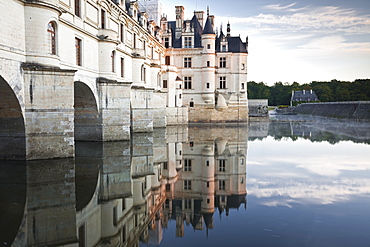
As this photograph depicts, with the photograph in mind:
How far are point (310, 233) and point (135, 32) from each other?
2355 centimetres

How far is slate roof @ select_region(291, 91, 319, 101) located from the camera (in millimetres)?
97312

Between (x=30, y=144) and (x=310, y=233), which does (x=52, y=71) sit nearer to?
(x=30, y=144)

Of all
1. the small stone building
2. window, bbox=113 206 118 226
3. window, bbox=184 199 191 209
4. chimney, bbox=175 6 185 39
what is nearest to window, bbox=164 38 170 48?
chimney, bbox=175 6 185 39

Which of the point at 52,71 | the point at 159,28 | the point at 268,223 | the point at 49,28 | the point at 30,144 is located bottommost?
the point at 268,223

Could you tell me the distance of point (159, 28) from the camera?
3825 centimetres

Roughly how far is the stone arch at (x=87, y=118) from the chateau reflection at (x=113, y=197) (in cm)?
343

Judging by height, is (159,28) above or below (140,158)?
above

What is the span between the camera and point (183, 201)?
861 centimetres

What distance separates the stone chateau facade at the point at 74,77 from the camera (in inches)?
460

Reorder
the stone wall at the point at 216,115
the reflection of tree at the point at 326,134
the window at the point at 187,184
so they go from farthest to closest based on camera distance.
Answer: the stone wall at the point at 216,115 < the reflection of tree at the point at 326,134 < the window at the point at 187,184

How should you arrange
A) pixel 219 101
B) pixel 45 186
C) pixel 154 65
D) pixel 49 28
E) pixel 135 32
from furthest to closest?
pixel 219 101 → pixel 154 65 → pixel 135 32 → pixel 49 28 → pixel 45 186

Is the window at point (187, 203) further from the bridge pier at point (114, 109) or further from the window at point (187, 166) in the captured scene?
the bridge pier at point (114, 109)

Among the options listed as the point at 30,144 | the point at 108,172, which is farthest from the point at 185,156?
the point at 30,144

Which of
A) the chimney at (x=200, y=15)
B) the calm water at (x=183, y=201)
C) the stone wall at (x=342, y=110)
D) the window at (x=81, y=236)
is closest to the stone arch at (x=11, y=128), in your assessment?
the calm water at (x=183, y=201)
